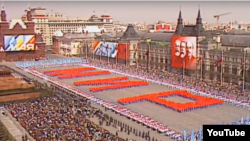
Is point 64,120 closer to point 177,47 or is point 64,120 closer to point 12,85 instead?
point 12,85

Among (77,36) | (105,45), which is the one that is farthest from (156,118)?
(77,36)

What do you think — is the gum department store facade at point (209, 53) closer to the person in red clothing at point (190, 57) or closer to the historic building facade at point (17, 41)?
the person in red clothing at point (190, 57)

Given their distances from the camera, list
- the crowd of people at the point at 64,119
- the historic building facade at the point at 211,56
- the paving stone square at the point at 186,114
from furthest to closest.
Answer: the historic building facade at the point at 211,56, the paving stone square at the point at 186,114, the crowd of people at the point at 64,119

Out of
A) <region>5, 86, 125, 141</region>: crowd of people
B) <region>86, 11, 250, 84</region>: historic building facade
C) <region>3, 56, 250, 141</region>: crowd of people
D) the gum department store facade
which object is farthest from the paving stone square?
the gum department store facade

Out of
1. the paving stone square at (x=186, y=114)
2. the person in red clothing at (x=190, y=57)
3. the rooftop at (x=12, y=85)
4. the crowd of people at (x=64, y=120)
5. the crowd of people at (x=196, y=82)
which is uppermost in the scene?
the person in red clothing at (x=190, y=57)

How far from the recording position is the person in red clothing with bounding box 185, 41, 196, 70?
79.1 meters

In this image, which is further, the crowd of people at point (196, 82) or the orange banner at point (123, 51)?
the orange banner at point (123, 51)

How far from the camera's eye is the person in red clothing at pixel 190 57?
260 feet

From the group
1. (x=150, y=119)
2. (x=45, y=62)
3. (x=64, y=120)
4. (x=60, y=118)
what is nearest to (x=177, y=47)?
(x=150, y=119)

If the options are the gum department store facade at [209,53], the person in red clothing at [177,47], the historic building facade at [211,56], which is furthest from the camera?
the person in red clothing at [177,47]

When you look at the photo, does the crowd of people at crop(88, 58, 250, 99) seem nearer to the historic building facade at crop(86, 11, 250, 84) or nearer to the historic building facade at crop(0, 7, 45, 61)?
the historic building facade at crop(86, 11, 250, 84)

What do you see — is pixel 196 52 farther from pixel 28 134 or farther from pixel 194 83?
pixel 28 134

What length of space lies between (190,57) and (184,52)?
235 centimetres

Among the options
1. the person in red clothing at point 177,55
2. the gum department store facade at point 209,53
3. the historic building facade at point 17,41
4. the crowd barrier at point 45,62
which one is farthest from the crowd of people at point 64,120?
the historic building facade at point 17,41
